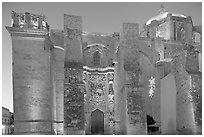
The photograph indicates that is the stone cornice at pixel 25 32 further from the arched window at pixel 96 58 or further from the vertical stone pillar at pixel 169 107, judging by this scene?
the vertical stone pillar at pixel 169 107

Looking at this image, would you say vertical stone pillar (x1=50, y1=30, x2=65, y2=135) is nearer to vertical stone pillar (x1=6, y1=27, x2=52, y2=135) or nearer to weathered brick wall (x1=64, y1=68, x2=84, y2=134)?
weathered brick wall (x1=64, y1=68, x2=84, y2=134)

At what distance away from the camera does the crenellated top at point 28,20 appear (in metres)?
15.8

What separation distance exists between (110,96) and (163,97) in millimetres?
5282

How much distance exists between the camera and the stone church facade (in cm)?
1517

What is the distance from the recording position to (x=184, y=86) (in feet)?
57.1

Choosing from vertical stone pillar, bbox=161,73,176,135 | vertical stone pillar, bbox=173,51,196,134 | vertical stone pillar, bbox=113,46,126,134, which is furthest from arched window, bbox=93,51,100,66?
vertical stone pillar, bbox=173,51,196,134

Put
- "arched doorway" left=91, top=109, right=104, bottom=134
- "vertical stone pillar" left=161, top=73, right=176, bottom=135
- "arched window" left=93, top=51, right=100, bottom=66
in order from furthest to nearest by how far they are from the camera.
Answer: "arched window" left=93, top=51, right=100, bottom=66 → "arched doorway" left=91, top=109, right=104, bottom=134 → "vertical stone pillar" left=161, top=73, right=176, bottom=135

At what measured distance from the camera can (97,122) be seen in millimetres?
22047

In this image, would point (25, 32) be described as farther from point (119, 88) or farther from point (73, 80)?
point (119, 88)

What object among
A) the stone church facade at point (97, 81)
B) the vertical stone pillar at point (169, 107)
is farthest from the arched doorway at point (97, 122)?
the vertical stone pillar at point (169, 107)

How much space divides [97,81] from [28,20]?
842 cm

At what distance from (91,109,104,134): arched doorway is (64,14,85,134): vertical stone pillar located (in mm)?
6256

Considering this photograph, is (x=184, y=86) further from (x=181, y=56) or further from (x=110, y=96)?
(x=110, y=96)

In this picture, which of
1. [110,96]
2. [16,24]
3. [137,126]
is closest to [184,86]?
[137,126]
